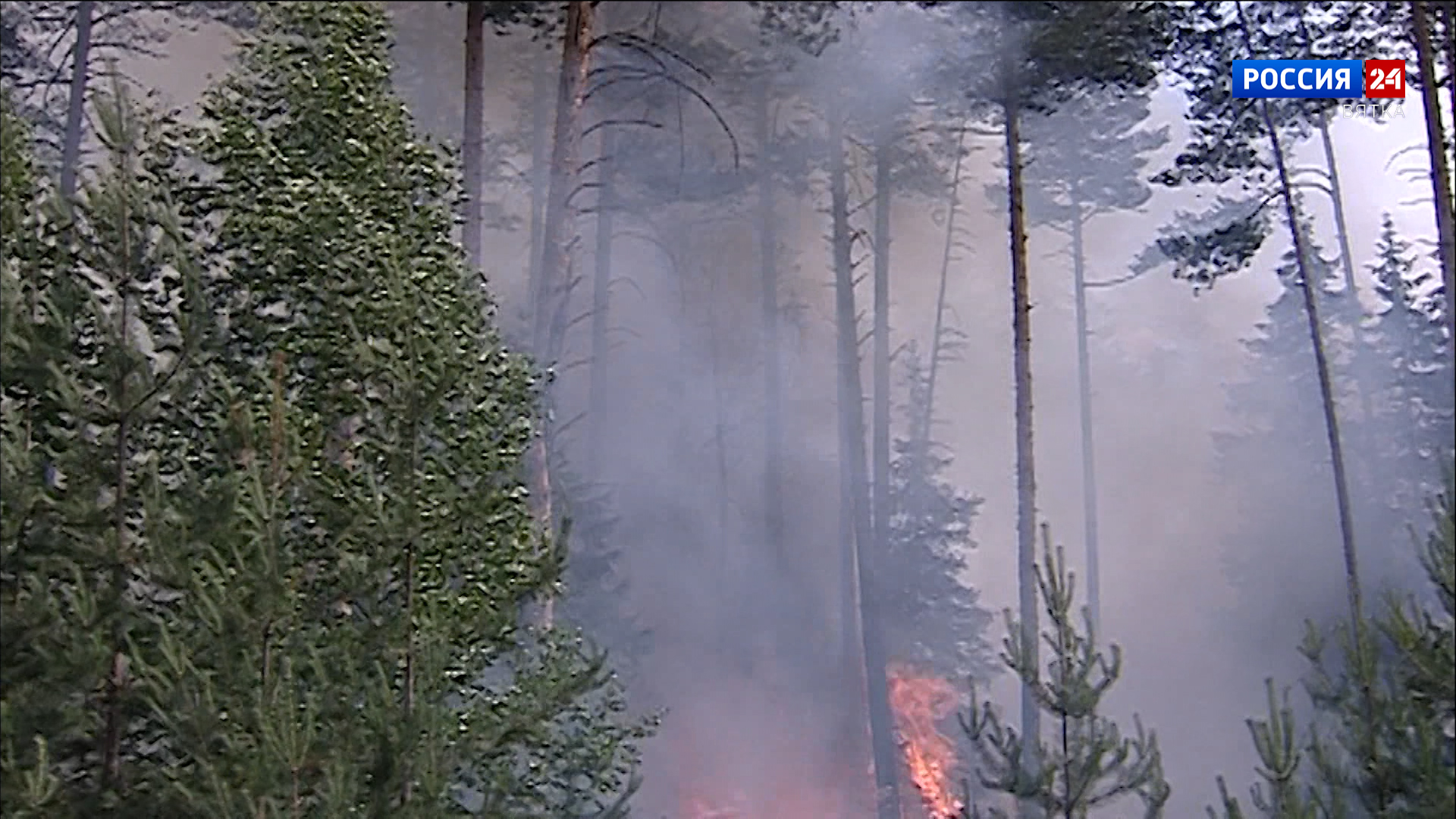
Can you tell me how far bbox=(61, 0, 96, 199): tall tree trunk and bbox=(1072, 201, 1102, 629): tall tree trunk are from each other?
36.1ft

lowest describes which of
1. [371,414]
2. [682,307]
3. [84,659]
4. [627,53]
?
[84,659]

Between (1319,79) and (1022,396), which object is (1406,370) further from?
(1022,396)

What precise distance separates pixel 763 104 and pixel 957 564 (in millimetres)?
6414

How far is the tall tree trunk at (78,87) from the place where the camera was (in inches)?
441

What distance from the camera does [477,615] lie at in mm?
5965

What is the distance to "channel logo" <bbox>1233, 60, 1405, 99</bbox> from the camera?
35.4 feet

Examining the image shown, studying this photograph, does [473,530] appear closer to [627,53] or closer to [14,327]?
[14,327]

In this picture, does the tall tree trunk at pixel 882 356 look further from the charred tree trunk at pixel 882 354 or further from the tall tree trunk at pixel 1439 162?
the tall tree trunk at pixel 1439 162

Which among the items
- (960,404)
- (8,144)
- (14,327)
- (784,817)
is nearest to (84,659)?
(14,327)

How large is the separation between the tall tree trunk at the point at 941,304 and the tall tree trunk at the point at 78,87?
9.45 m

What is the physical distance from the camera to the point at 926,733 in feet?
48.4

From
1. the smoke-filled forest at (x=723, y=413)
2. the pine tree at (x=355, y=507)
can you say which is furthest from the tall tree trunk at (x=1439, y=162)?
the pine tree at (x=355, y=507)

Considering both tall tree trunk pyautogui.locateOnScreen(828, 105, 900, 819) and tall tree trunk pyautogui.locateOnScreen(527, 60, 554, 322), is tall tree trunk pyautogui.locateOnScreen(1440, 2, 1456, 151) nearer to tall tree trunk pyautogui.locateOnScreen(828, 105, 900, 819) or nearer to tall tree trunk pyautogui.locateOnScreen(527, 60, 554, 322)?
tall tree trunk pyautogui.locateOnScreen(828, 105, 900, 819)

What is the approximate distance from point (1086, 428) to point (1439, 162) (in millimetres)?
7988
